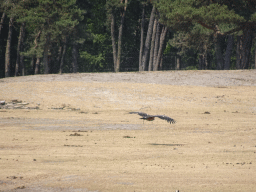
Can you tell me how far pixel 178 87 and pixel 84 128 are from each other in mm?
8050

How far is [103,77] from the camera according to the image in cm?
1789

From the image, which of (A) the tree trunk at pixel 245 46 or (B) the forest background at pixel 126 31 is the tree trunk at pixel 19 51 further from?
(A) the tree trunk at pixel 245 46

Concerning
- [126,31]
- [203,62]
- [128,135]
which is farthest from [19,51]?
[128,135]

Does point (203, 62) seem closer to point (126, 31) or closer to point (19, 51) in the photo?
point (126, 31)

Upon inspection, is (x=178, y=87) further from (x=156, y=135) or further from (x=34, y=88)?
(x=156, y=135)

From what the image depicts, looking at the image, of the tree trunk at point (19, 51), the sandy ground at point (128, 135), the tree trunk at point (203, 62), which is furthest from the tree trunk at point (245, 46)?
the tree trunk at point (19, 51)

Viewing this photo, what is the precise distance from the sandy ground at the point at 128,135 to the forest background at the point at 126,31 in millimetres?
4523

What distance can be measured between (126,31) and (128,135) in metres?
38.6

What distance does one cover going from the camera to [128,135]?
7793mm

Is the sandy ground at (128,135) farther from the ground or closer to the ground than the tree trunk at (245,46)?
closer to the ground

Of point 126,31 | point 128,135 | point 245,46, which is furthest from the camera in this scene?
point 126,31

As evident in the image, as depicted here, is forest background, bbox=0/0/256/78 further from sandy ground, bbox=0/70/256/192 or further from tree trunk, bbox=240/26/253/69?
sandy ground, bbox=0/70/256/192

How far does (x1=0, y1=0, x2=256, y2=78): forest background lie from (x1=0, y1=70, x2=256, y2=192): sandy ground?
4523 millimetres

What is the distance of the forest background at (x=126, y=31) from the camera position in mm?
20375
